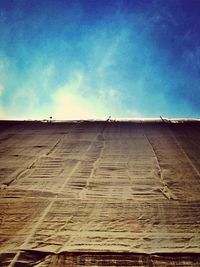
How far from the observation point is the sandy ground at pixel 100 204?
336 cm

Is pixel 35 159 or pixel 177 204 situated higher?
pixel 35 159

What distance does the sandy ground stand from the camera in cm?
336

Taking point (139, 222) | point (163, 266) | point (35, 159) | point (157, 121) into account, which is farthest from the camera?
point (157, 121)

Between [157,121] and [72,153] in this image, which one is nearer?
[72,153]

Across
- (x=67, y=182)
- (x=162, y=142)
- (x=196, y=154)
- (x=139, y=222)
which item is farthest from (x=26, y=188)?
(x=162, y=142)

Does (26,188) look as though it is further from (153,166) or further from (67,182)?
(153,166)

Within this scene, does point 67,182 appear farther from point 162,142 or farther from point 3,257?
point 162,142

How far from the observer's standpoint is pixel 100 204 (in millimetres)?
4676

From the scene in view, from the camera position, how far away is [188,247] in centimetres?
346

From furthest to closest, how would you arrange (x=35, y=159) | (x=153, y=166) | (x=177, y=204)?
(x=35, y=159)
(x=153, y=166)
(x=177, y=204)

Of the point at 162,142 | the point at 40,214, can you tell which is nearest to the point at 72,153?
the point at 162,142

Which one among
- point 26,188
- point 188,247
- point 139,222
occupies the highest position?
point 26,188

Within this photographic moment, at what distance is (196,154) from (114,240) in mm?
4814

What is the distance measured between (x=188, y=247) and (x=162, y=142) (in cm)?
613
